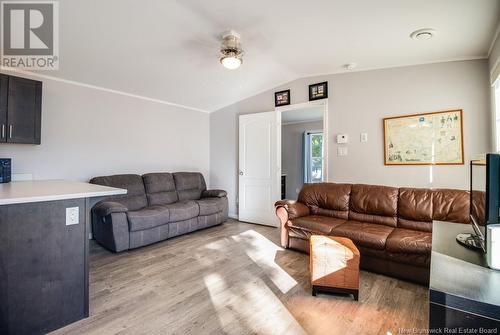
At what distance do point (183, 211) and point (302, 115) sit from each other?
3772mm

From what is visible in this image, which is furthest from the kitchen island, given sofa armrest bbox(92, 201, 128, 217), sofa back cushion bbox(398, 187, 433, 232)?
sofa back cushion bbox(398, 187, 433, 232)

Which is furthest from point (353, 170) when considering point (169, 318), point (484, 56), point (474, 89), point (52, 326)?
point (52, 326)

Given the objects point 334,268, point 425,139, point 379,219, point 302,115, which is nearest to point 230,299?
point 334,268

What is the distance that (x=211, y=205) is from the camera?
13.9ft

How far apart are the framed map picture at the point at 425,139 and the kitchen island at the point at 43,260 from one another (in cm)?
340

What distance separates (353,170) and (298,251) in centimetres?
148

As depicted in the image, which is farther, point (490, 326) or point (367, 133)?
point (367, 133)

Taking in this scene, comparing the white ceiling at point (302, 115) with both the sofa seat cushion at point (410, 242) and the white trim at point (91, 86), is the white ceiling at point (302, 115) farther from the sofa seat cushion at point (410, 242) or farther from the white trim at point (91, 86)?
the sofa seat cushion at point (410, 242)

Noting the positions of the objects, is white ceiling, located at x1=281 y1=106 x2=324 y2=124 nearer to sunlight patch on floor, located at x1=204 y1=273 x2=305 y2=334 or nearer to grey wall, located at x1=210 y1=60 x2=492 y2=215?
grey wall, located at x1=210 y1=60 x2=492 y2=215

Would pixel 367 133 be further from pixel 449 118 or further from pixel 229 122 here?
pixel 229 122

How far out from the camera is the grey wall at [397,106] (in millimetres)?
2848

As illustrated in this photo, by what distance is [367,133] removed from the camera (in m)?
3.56

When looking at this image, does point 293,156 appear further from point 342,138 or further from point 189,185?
point 189,185

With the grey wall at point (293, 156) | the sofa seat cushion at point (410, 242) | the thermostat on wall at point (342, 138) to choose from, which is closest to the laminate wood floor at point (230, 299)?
the sofa seat cushion at point (410, 242)
